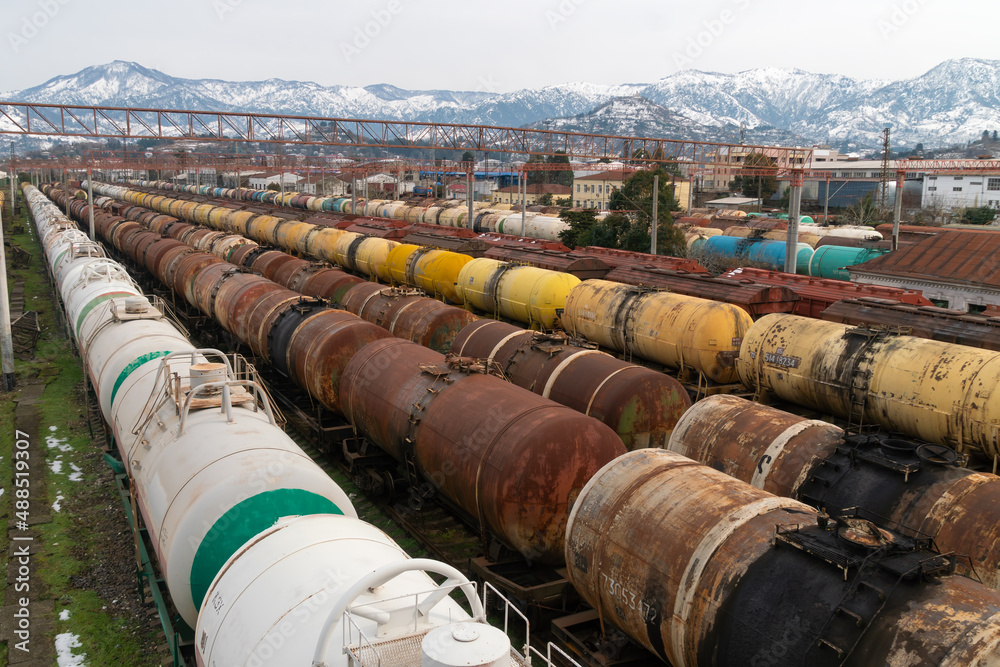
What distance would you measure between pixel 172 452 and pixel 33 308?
32425 millimetres

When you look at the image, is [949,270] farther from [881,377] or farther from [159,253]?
[159,253]

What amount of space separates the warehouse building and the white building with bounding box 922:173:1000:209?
66.1m

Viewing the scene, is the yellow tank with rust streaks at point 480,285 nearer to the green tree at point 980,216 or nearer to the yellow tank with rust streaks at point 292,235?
the yellow tank with rust streaks at point 292,235

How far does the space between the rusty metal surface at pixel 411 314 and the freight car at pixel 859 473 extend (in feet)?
25.3

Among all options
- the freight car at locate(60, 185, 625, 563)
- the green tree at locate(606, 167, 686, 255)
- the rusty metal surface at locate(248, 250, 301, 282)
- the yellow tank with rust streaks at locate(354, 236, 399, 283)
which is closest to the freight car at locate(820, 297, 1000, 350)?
the freight car at locate(60, 185, 625, 563)

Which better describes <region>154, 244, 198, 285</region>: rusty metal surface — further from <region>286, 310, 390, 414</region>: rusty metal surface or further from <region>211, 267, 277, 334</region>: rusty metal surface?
<region>286, 310, 390, 414</region>: rusty metal surface

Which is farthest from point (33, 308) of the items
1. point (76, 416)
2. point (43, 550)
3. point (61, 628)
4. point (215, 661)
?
point (215, 661)

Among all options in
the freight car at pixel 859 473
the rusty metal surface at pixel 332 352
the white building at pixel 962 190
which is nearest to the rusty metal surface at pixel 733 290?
the rusty metal surface at pixel 332 352

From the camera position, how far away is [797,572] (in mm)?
6027

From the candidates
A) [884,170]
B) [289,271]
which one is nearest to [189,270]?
[289,271]

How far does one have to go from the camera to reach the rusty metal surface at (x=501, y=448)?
943 cm

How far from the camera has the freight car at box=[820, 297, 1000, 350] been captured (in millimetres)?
14320

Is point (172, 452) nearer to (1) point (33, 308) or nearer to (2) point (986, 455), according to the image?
(2) point (986, 455)

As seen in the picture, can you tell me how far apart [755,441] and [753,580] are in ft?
12.9
